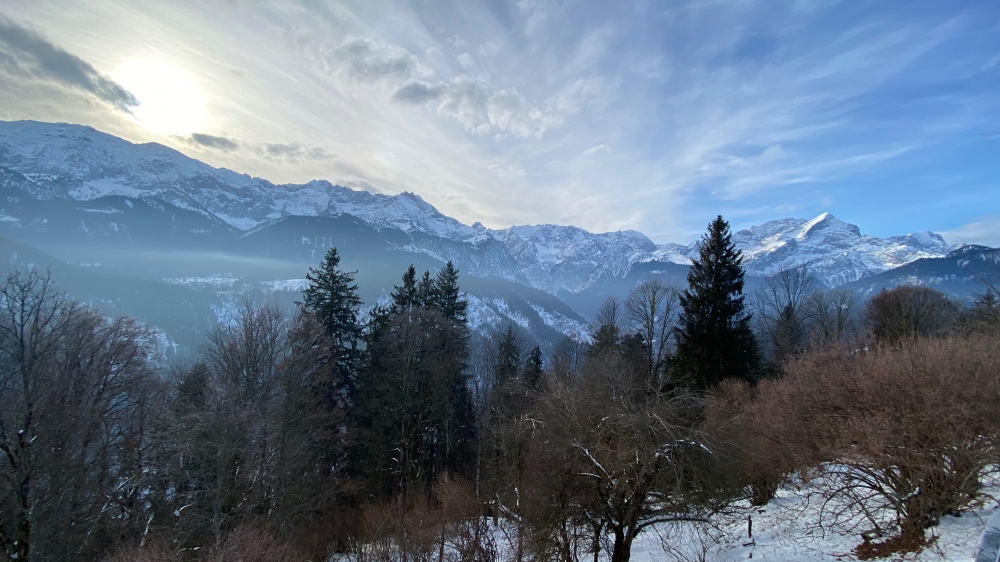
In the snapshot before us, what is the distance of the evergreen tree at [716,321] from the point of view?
26188 millimetres

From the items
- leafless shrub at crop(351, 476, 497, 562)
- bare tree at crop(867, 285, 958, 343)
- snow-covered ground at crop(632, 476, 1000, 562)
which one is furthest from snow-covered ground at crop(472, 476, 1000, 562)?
bare tree at crop(867, 285, 958, 343)

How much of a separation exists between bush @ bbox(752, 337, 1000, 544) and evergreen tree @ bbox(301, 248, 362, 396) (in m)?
25.9

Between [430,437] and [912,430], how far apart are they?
89.0 feet

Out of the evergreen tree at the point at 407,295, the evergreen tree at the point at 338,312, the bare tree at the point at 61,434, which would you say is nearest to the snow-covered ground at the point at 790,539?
the evergreen tree at the point at 338,312

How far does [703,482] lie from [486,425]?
17104mm

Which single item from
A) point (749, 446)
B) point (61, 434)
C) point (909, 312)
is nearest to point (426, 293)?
point (61, 434)

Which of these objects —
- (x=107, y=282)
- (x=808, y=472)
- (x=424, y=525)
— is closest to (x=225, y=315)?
(x=107, y=282)

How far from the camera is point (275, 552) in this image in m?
14.8

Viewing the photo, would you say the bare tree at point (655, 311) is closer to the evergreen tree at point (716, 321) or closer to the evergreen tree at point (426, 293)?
the evergreen tree at point (716, 321)

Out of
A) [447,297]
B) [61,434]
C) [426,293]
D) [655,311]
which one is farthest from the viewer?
[447,297]

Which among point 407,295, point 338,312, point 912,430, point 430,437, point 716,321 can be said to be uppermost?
point 407,295

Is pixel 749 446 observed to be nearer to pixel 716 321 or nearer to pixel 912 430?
pixel 912 430

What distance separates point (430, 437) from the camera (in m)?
31.6

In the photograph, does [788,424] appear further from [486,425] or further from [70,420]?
[70,420]
